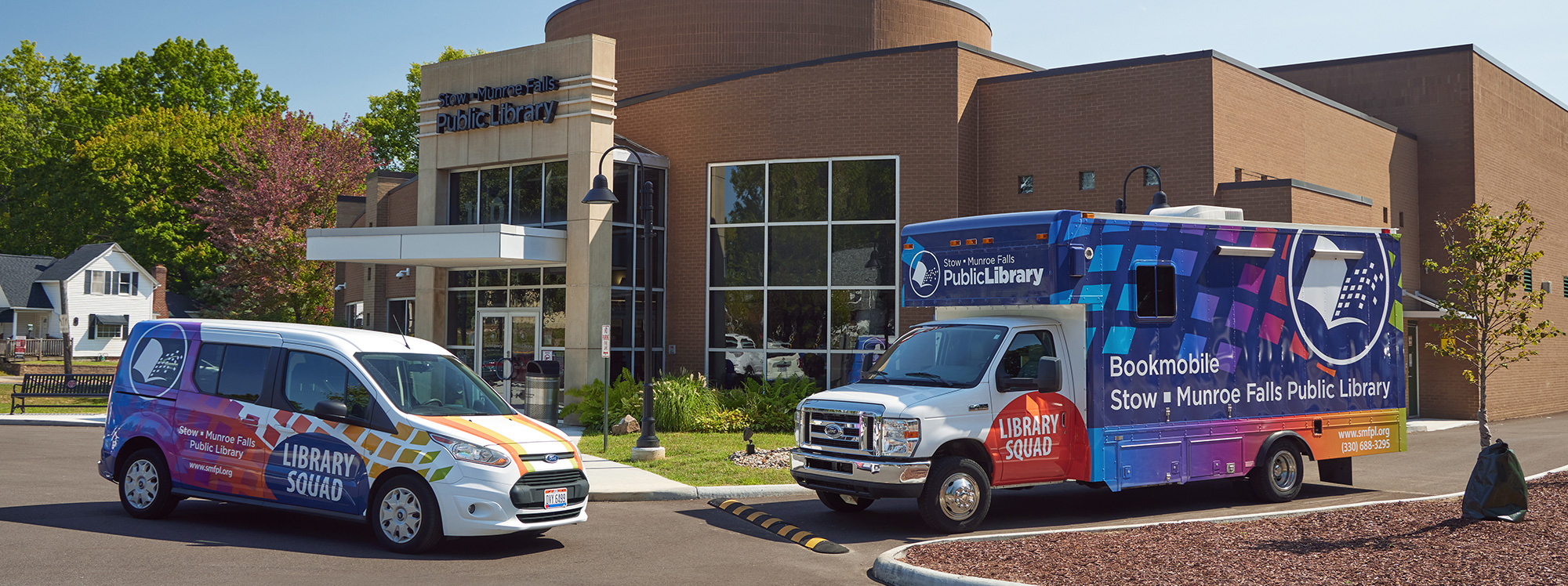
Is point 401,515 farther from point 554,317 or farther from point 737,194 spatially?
point 737,194

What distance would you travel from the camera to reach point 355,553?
9.18 m

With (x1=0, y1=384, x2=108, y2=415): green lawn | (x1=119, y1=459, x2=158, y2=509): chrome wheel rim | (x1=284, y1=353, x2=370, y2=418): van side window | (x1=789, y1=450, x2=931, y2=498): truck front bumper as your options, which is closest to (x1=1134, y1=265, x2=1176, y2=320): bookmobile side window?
(x1=789, y1=450, x2=931, y2=498): truck front bumper

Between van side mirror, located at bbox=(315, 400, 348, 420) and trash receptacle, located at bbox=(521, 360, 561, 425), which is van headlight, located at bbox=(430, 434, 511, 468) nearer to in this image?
van side mirror, located at bbox=(315, 400, 348, 420)

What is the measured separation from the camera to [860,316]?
22344 mm

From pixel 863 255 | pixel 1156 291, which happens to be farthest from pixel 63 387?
pixel 1156 291

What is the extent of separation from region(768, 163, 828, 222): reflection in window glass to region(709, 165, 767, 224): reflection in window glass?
0.28 metres

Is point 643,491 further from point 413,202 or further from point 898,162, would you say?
point 413,202

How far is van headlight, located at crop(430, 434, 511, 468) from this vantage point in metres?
9.29

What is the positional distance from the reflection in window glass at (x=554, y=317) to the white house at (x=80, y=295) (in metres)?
51.2

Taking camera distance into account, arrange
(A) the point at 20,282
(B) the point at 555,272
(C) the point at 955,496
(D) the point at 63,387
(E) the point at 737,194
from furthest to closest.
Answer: (A) the point at 20,282 < (D) the point at 63,387 < (E) the point at 737,194 < (B) the point at 555,272 < (C) the point at 955,496

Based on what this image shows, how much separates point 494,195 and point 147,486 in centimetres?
1466

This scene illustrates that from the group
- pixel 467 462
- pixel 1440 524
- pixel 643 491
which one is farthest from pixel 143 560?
pixel 1440 524

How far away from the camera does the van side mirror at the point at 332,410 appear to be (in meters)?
9.52

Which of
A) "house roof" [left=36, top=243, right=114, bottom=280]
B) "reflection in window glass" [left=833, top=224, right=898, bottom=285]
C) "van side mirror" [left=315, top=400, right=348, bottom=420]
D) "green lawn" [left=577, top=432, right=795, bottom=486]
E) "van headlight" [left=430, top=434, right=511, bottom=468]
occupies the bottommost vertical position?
"green lawn" [left=577, top=432, right=795, bottom=486]
